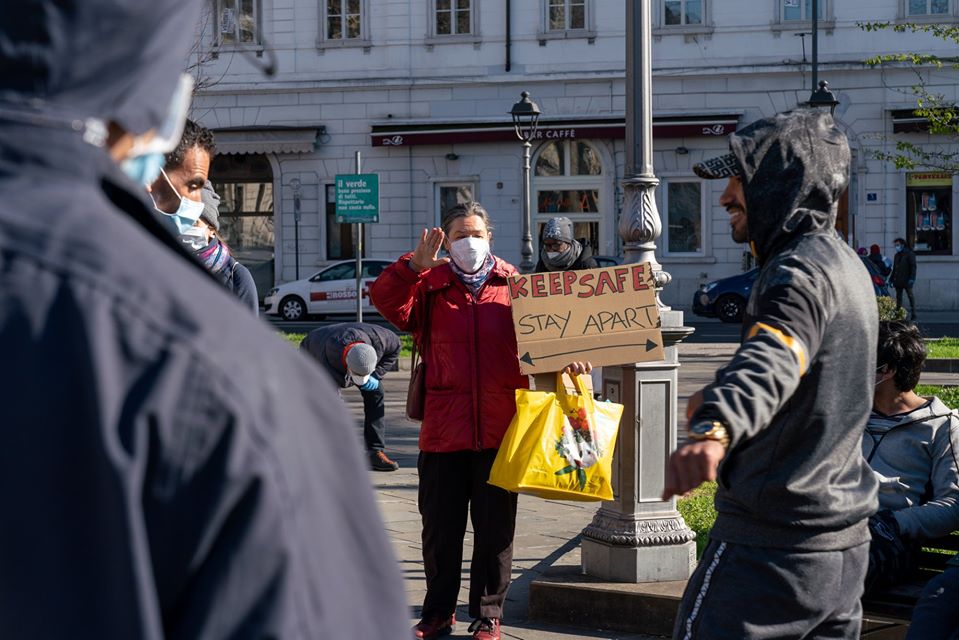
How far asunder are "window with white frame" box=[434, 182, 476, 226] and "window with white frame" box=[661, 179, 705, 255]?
4.78 meters

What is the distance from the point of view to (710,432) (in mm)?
2617

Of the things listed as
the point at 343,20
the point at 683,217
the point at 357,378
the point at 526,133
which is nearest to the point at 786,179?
the point at 357,378

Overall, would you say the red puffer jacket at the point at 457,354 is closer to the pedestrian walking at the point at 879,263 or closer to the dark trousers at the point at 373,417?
the dark trousers at the point at 373,417

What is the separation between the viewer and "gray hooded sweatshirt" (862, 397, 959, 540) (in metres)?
4.77

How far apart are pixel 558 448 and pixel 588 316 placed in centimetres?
65

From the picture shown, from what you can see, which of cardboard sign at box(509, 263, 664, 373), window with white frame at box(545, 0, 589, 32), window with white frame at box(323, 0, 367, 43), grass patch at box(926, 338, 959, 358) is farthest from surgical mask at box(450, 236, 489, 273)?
window with white frame at box(323, 0, 367, 43)

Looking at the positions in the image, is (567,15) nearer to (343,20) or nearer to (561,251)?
(343,20)

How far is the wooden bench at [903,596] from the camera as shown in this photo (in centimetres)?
463

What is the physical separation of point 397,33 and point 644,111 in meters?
26.9

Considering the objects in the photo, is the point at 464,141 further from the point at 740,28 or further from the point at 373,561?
the point at 373,561

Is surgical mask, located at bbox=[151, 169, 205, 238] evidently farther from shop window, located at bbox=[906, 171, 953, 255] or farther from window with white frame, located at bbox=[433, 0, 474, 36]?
window with white frame, located at bbox=[433, 0, 474, 36]

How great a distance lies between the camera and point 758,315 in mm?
2971

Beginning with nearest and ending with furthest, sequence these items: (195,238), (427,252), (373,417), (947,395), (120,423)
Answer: (120,423) → (195,238) → (427,252) → (373,417) → (947,395)

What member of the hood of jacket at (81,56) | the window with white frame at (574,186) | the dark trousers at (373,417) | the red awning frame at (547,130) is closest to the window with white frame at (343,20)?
the red awning frame at (547,130)
